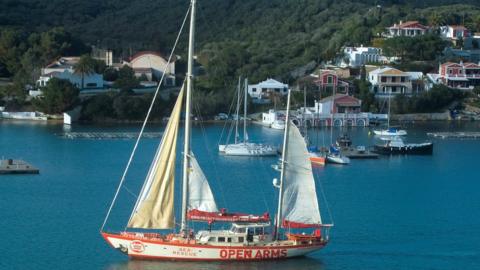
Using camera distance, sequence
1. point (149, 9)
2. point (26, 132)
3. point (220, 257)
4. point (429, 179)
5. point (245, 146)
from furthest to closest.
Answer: point (149, 9) < point (26, 132) < point (245, 146) < point (429, 179) < point (220, 257)

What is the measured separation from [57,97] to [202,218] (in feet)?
105

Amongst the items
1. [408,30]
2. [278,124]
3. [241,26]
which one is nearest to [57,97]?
[278,124]

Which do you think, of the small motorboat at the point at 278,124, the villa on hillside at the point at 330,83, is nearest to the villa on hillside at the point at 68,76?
the small motorboat at the point at 278,124

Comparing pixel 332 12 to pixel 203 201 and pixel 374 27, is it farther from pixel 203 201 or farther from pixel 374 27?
pixel 203 201

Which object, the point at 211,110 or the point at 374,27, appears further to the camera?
the point at 374,27

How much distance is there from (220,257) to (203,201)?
4.31ft

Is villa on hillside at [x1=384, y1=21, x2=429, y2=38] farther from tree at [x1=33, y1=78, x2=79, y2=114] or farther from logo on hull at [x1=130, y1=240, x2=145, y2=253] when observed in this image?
logo on hull at [x1=130, y1=240, x2=145, y2=253]

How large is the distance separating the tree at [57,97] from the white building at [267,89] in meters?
10.2

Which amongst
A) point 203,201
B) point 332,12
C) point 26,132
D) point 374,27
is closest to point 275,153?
point 26,132

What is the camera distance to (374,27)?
72.9 metres

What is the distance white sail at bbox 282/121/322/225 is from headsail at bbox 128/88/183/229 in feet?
7.91

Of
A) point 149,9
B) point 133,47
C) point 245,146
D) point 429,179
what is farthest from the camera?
point 149,9

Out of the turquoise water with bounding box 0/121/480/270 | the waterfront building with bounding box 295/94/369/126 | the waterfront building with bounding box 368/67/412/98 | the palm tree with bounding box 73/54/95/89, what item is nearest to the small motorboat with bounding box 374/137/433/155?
the turquoise water with bounding box 0/121/480/270

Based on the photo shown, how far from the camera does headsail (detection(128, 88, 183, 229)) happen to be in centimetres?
2419
